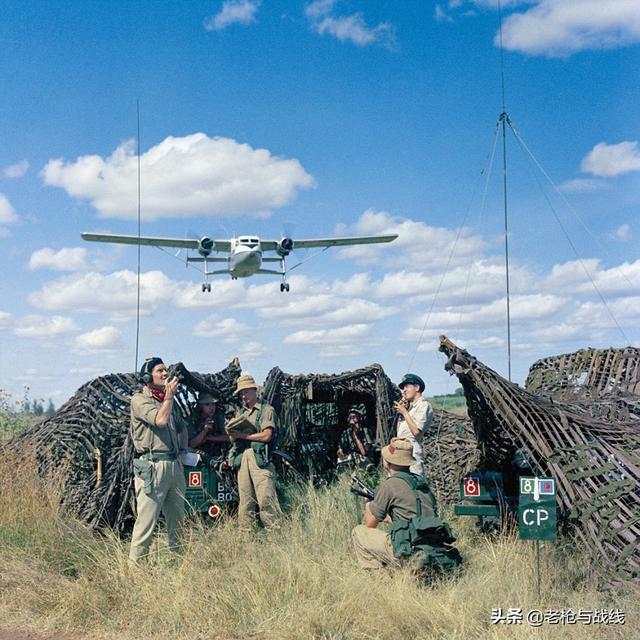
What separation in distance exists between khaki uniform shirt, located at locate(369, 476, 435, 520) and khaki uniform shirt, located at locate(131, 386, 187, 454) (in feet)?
6.44

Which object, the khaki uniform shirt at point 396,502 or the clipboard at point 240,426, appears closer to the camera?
the khaki uniform shirt at point 396,502

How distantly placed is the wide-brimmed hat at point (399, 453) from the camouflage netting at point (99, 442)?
9.04 feet

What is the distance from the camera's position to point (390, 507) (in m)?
6.10

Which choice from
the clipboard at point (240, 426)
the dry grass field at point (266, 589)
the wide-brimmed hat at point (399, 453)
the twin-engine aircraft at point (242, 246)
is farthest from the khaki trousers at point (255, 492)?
the twin-engine aircraft at point (242, 246)

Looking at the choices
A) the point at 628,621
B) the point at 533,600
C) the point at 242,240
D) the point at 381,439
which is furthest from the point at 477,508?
the point at 242,240

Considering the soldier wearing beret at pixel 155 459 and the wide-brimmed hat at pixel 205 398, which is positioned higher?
the wide-brimmed hat at pixel 205 398

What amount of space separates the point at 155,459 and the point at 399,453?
7.23 feet

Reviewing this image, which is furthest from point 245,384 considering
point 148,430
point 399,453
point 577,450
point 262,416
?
point 577,450

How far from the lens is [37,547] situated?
654 centimetres

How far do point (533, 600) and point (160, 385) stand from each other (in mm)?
3634

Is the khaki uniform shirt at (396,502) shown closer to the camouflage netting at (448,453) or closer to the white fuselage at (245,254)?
the camouflage netting at (448,453)

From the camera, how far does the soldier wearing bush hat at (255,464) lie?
25.8 ft

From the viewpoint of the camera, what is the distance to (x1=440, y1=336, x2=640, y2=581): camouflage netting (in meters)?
5.66

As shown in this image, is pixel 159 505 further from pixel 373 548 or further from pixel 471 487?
pixel 471 487
